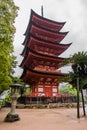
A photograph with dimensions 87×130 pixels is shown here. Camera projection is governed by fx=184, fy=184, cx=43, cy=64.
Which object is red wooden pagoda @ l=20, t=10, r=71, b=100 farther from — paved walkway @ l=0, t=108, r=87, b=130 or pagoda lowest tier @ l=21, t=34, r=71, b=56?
paved walkway @ l=0, t=108, r=87, b=130

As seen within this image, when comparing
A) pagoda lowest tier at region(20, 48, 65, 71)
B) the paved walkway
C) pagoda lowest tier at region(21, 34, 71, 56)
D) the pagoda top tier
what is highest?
the pagoda top tier

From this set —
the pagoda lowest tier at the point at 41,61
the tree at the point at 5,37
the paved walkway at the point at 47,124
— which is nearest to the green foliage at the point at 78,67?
the paved walkway at the point at 47,124

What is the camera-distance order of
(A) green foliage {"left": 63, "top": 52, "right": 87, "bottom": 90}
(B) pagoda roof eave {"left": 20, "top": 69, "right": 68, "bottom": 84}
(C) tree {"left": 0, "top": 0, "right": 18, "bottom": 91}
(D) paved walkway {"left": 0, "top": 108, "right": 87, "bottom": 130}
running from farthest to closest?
(B) pagoda roof eave {"left": 20, "top": 69, "right": 68, "bottom": 84} < (A) green foliage {"left": 63, "top": 52, "right": 87, "bottom": 90} < (C) tree {"left": 0, "top": 0, "right": 18, "bottom": 91} < (D) paved walkway {"left": 0, "top": 108, "right": 87, "bottom": 130}

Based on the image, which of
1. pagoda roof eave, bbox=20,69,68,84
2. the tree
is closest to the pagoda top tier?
pagoda roof eave, bbox=20,69,68,84

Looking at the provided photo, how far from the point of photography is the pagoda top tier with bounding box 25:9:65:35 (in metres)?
32.3

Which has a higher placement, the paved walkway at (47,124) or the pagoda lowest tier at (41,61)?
the pagoda lowest tier at (41,61)

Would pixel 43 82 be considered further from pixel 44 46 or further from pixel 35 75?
pixel 44 46

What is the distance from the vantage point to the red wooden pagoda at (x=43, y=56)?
95.2 feet

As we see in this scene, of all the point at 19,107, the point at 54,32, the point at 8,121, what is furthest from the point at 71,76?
the point at 54,32

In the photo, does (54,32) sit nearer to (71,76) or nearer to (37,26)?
(37,26)

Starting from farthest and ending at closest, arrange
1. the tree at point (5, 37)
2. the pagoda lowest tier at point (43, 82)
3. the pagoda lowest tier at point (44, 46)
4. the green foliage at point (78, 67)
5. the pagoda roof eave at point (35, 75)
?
the pagoda lowest tier at point (44, 46) < the pagoda lowest tier at point (43, 82) < the pagoda roof eave at point (35, 75) < the green foliage at point (78, 67) < the tree at point (5, 37)

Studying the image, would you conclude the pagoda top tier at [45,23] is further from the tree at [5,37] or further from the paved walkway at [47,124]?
the paved walkway at [47,124]

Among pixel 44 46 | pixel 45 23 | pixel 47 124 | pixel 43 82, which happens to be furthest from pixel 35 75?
pixel 47 124

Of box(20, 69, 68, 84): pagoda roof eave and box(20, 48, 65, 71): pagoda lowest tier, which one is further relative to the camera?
box(20, 48, 65, 71): pagoda lowest tier
